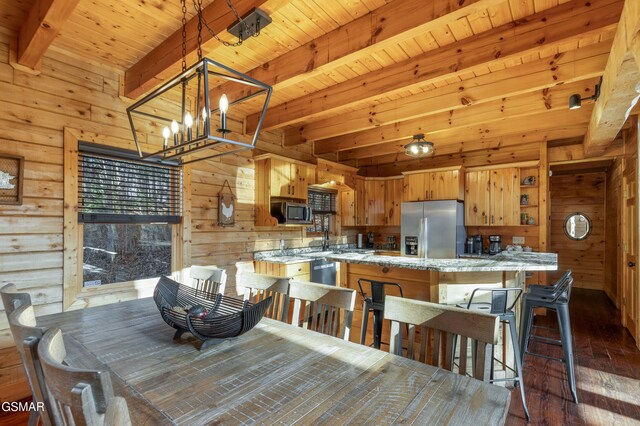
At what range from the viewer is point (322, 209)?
555 centimetres

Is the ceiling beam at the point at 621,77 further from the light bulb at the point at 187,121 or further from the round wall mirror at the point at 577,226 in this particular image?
the round wall mirror at the point at 577,226

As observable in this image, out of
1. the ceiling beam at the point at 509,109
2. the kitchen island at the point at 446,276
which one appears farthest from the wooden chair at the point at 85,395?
the ceiling beam at the point at 509,109

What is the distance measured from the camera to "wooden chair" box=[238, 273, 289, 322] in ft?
6.64

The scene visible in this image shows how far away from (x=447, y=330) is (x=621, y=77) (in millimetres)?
2168

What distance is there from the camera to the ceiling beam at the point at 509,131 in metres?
4.25

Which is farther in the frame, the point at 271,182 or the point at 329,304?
the point at 271,182

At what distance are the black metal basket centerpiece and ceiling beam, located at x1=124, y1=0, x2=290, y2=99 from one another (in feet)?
5.35

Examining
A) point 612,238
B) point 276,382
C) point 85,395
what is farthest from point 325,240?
point 612,238

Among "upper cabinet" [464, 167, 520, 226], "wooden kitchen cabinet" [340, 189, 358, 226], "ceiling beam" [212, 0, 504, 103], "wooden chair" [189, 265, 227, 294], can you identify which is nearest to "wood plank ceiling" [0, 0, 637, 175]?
"ceiling beam" [212, 0, 504, 103]

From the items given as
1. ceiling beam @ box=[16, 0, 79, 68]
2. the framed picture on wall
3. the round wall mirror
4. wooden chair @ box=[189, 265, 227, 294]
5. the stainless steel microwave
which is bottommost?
wooden chair @ box=[189, 265, 227, 294]

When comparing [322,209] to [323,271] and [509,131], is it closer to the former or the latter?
[323,271]

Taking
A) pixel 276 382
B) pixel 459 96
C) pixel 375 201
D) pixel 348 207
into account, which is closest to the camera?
pixel 276 382

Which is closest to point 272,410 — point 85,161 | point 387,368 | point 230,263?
point 387,368

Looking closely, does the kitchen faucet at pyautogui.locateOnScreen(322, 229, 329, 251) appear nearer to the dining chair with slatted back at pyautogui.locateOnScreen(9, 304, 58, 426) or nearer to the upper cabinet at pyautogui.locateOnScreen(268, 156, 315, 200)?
the upper cabinet at pyautogui.locateOnScreen(268, 156, 315, 200)
